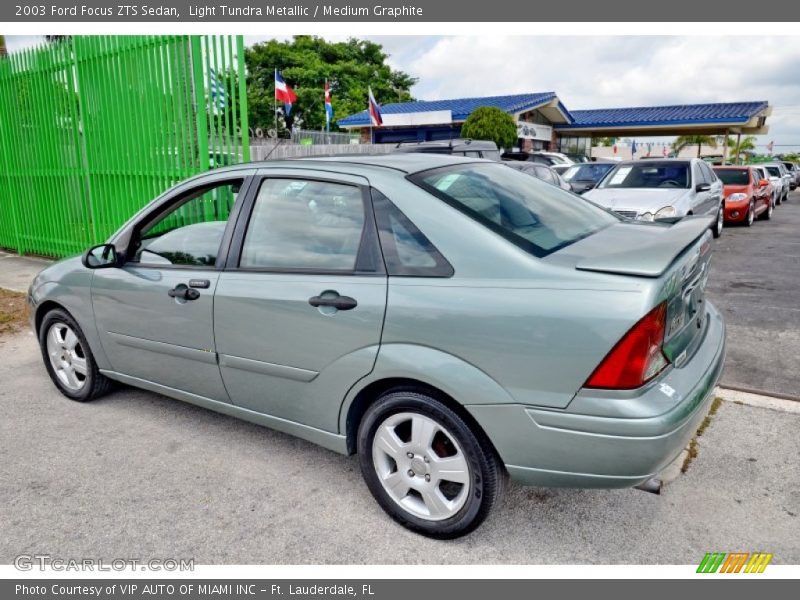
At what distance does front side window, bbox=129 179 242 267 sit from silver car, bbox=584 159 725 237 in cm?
652

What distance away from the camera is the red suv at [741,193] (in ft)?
44.8

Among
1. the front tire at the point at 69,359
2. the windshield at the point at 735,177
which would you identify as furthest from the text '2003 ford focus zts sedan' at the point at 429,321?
the windshield at the point at 735,177

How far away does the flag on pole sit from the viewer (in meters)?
6.32

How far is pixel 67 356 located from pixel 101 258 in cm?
95

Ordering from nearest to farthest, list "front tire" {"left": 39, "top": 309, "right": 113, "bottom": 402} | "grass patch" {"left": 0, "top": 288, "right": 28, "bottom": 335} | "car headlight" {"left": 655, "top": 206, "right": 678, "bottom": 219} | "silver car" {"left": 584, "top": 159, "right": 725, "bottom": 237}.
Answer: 1. "front tire" {"left": 39, "top": 309, "right": 113, "bottom": 402}
2. "grass patch" {"left": 0, "top": 288, "right": 28, "bottom": 335}
3. "car headlight" {"left": 655, "top": 206, "right": 678, "bottom": 219}
4. "silver car" {"left": 584, "top": 159, "right": 725, "bottom": 237}

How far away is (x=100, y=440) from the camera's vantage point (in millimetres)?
3645

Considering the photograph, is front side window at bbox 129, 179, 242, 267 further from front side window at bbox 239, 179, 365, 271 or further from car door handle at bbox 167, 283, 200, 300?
front side window at bbox 239, 179, 365, 271

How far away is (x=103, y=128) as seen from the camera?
7859mm

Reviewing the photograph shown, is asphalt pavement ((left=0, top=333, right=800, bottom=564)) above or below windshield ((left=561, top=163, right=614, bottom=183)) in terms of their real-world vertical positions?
below

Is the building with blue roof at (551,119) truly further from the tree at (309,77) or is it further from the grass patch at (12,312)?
the grass patch at (12,312)

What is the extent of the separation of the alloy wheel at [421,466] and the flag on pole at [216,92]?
191 inches

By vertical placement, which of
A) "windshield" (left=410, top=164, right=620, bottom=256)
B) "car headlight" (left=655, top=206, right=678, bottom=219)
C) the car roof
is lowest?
"car headlight" (left=655, top=206, right=678, bottom=219)

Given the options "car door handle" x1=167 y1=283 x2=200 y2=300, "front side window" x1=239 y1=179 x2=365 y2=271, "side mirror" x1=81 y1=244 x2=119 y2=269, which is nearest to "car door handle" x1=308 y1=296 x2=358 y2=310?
"front side window" x1=239 y1=179 x2=365 y2=271

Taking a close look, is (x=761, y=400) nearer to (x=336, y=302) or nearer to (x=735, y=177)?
(x=336, y=302)
